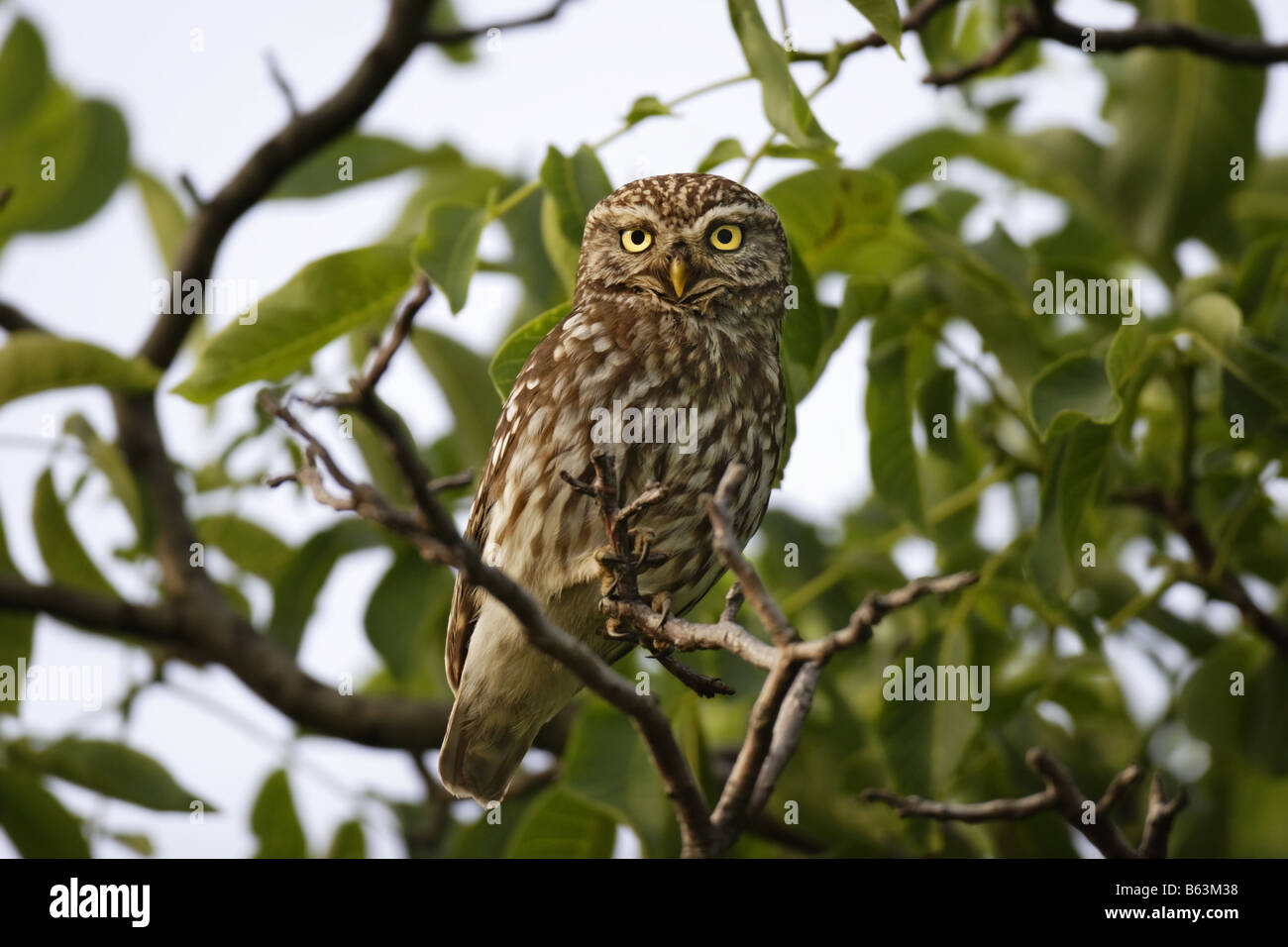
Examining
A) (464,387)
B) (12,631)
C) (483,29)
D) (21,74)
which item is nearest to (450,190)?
(483,29)

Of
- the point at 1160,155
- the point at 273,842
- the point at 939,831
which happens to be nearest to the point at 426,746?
the point at 273,842

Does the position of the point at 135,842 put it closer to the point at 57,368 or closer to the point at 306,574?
the point at 306,574

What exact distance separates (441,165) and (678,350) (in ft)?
6.73

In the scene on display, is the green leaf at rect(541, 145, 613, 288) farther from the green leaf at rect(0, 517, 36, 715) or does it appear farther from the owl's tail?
the green leaf at rect(0, 517, 36, 715)

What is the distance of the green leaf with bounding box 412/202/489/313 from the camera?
207 cm

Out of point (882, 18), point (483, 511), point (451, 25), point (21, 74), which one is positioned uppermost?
point (882, 18)

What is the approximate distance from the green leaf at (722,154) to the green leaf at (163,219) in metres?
3.02

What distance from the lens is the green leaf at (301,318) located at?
2.14 metres

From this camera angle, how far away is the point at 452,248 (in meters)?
2.19

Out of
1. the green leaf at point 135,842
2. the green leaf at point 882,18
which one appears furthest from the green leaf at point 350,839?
the green leaf at point 882,18

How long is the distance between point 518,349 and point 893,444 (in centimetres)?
105

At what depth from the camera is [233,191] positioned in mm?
3998
